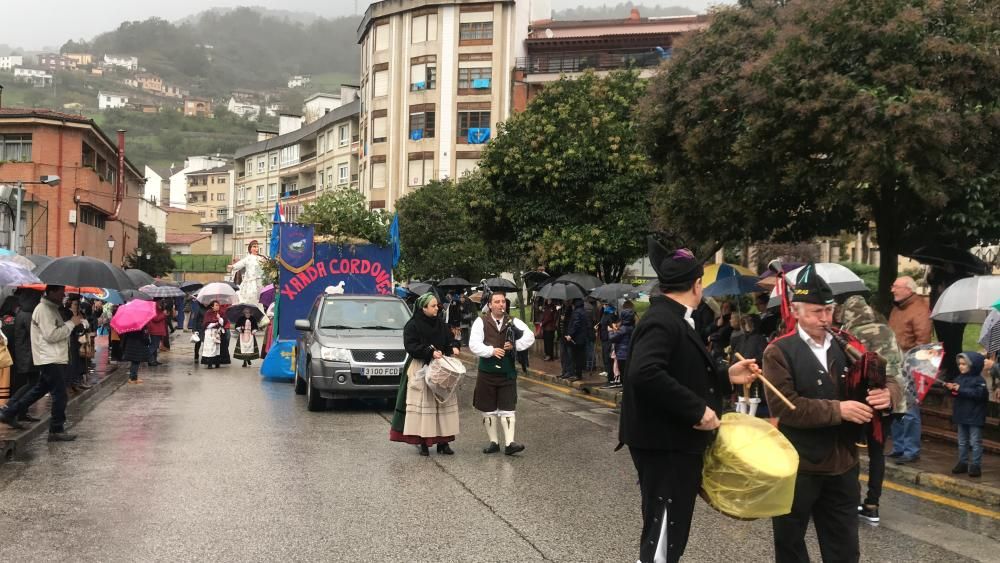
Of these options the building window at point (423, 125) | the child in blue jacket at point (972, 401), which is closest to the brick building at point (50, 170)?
the building window at point (423, 125)

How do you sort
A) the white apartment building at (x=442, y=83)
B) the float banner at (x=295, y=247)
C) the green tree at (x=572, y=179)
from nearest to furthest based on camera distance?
the float banner at (x=295, y=247)
the green tree at (x=572, y=179)
the white apartment building at (x=442, y=83)

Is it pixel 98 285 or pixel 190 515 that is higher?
pixel 98 285

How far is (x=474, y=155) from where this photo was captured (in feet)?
201

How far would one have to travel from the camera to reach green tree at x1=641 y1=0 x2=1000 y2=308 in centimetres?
1329

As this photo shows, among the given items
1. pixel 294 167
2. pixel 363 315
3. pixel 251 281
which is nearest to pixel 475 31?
pixel 294 167

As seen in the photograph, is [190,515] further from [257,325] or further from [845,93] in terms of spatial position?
[257,325]

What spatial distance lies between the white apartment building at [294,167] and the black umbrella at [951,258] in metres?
57.1

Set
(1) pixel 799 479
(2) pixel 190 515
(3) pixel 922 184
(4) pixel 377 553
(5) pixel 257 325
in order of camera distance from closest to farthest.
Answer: (1) pixel 799 479
(4) pixel 377 553
(2) pixel 190 515
(3) pixel 922 184
(5) pixel 257 325

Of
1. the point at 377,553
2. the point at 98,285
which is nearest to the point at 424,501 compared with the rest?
the point at 377,553

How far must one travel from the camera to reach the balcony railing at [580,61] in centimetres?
5762

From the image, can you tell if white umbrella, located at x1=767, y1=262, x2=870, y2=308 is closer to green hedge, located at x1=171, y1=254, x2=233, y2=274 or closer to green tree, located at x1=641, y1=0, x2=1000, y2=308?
green tree, located at x1=641, y1=0, x2=1000, y2=308

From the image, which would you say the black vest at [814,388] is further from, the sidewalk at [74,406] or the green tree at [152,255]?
the green tree at [152,255]

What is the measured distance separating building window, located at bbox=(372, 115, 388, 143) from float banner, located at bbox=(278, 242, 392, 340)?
1858 inches

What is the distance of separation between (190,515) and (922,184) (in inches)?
414
